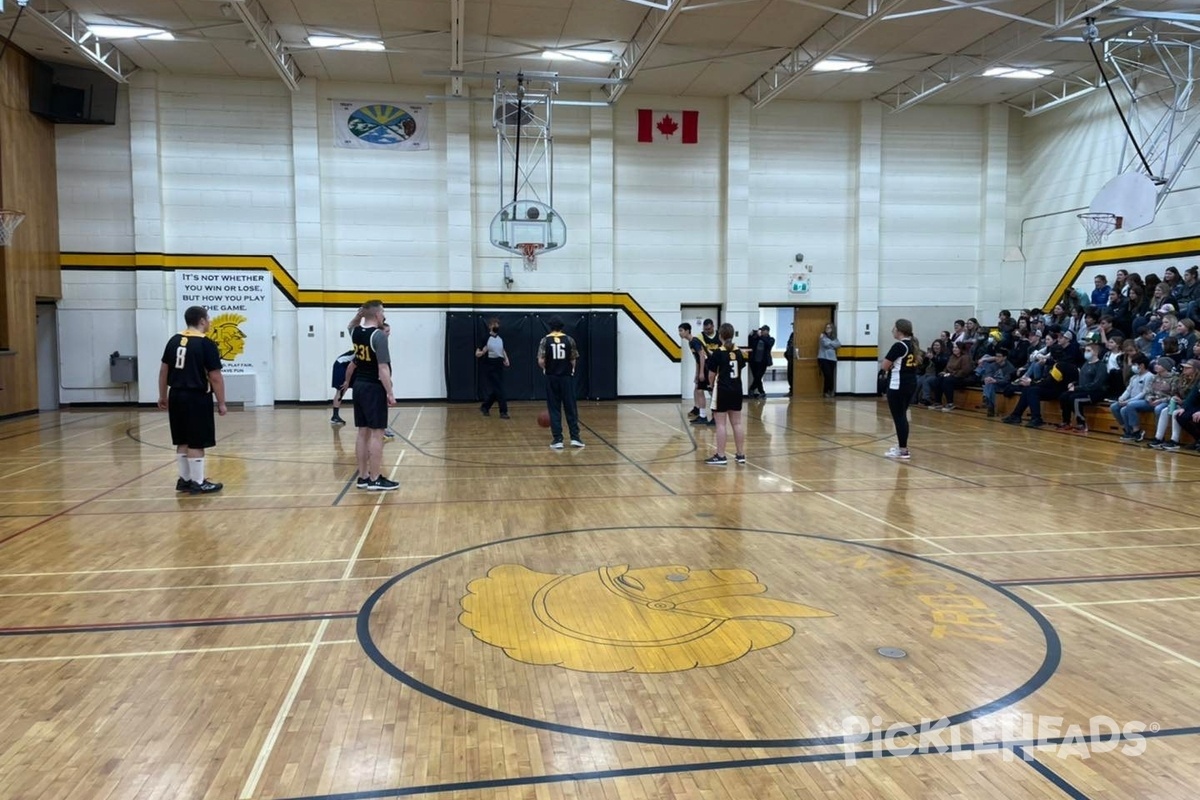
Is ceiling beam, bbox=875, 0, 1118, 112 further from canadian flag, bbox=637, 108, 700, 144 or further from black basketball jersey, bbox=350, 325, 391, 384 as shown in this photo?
black basketball jersey, bbox=350, 325, 391, 384

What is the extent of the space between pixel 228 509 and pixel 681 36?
12459 millimetres

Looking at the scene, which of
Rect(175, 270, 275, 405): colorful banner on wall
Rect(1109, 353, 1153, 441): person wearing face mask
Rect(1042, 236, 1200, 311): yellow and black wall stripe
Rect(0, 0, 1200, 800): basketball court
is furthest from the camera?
Rect(175, 270, 275, 405): colorful banner on wall

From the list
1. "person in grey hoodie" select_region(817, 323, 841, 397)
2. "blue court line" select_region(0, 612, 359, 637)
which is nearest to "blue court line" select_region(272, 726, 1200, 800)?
"blue court line" select_region(0, 612, 359, 637)

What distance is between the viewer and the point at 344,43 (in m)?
15.3

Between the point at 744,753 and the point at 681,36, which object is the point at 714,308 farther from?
the point at 744,753

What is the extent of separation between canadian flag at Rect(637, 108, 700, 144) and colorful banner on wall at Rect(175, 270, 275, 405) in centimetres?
937

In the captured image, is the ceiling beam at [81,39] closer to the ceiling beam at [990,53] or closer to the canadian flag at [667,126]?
the canadian flag at [667,126]

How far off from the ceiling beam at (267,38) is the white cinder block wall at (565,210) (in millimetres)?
1191

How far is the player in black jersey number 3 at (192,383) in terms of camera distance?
23.7ft

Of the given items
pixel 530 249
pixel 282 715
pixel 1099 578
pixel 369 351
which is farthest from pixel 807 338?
pixel 282 715

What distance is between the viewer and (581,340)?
18781 mm

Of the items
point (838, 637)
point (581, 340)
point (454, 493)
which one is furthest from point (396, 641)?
point (581, 340)

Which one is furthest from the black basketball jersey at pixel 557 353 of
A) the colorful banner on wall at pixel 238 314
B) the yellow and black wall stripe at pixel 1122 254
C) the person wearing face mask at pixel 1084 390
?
the yellow and black wall stripe at pixel 1122 254

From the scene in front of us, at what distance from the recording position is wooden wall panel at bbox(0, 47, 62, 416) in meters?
14.5
